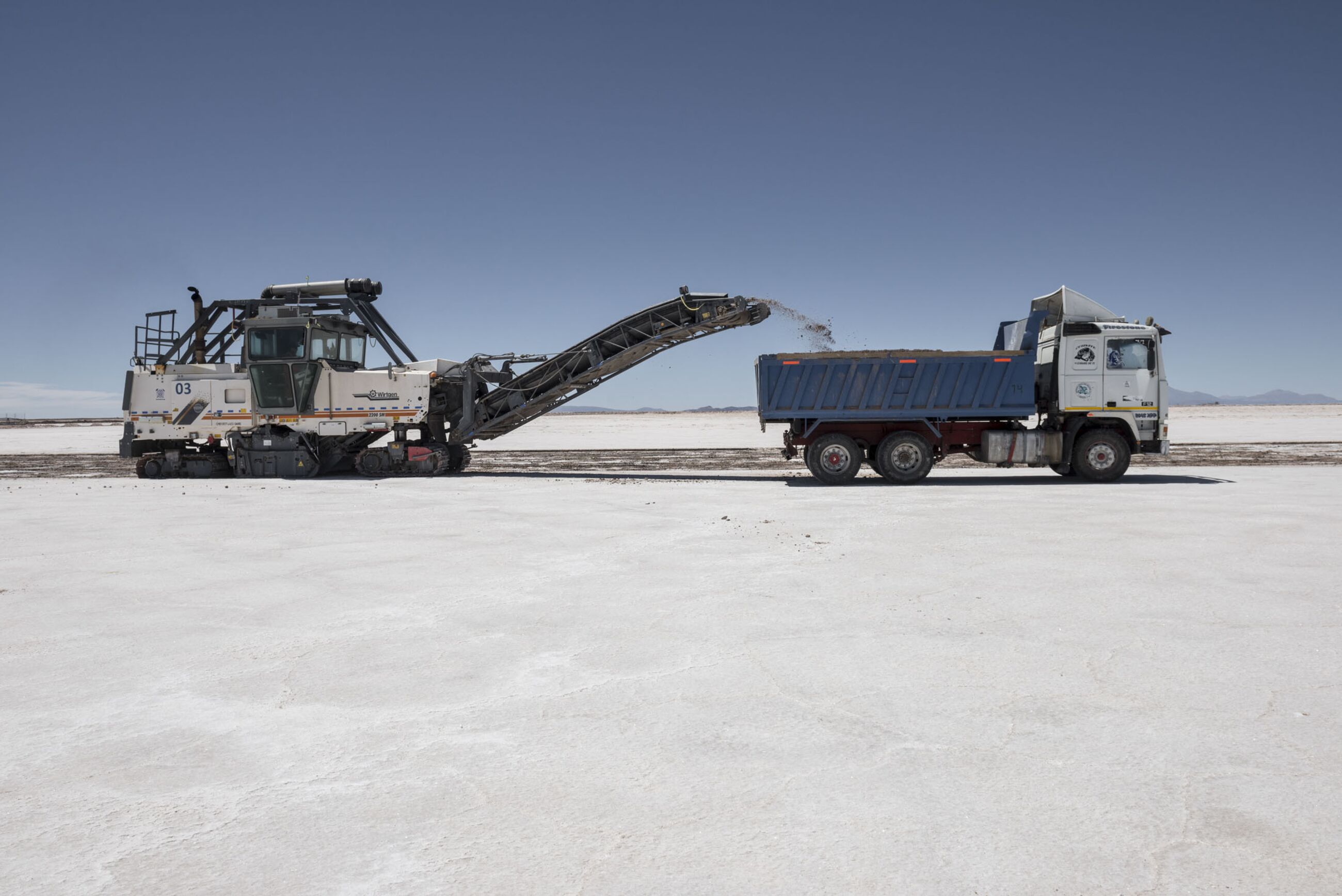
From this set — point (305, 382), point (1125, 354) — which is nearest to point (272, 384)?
point (305, 382)

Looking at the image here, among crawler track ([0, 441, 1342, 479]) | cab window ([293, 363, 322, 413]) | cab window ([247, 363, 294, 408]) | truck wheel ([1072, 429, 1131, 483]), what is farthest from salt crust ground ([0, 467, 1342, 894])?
crawler track ([0, 441, 1342, 479])

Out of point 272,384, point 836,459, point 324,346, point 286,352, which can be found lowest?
point 836,459

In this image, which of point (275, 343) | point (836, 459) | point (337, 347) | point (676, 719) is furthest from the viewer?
point (337, 347)

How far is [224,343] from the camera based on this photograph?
21.0 m

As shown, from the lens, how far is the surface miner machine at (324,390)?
65.2ft

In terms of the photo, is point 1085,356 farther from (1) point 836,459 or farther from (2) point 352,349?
(2) point 352,349

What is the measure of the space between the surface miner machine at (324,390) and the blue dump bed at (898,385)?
10.3ft

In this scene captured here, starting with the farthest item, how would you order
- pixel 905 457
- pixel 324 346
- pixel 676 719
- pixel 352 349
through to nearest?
pixel 352 349
pixel 324 346
pixel 905 457
pixel 676 719

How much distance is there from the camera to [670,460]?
1042 inches

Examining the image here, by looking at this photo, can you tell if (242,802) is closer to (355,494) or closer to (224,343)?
(355,494)

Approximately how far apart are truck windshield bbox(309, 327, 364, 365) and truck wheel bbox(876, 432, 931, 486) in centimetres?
1318

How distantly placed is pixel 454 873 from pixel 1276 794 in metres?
3.22

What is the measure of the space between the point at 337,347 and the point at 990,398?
15331 mm

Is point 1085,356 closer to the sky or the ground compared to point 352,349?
closer to the ground
